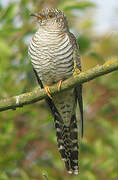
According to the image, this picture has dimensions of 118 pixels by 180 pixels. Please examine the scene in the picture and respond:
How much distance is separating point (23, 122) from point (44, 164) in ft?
1.37

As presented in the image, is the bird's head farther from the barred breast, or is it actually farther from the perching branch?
the perching branch

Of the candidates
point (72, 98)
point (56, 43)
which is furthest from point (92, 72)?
point (72, 98)

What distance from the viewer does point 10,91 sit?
3.56 m

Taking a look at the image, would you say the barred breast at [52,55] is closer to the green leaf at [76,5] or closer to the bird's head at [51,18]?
the bird's head at [51,18]

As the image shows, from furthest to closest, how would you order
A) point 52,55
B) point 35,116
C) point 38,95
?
point 35,116 → point 52,55 → point 38,95

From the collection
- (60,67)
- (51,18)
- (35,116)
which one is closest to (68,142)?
(35,116)

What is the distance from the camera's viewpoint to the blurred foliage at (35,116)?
3.49 metres

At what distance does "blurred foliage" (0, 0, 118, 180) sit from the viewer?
349 cm

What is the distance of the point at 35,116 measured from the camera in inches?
149

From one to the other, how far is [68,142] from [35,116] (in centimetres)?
43

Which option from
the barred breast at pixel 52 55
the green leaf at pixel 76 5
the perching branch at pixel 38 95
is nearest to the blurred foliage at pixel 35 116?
the green leaf at pixel 76 5

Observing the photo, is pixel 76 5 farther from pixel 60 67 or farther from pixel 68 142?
pixel 68 142

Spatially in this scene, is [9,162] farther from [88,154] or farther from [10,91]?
[88,154]

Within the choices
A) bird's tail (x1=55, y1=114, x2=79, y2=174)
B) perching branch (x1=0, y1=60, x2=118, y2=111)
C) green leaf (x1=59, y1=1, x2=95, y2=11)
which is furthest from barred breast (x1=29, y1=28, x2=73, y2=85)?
perching branch (x1=0, y1=60, x2=118, y2=111)
